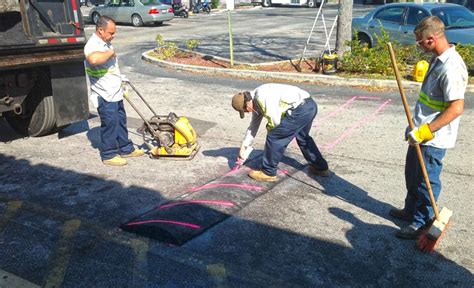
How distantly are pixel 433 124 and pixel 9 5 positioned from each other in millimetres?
4646

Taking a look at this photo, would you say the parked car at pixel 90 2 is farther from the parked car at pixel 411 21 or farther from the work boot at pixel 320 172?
the work boot at pixel 320 172

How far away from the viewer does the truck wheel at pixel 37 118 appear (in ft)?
20.9

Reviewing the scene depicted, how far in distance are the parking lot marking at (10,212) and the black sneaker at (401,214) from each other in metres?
3.62

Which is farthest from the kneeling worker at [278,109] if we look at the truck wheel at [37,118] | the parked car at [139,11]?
the parked car at [139,11]

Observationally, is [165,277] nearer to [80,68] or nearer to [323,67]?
[80,68]

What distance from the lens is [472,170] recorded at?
550 cm

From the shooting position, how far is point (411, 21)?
11.5 m

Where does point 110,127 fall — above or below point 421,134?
below

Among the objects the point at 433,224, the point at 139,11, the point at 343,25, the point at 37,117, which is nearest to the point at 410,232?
the point at 433,224

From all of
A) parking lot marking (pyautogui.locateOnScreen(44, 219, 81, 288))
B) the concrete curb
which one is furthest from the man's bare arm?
the concrete curb

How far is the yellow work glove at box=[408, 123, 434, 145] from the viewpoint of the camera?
357 centimetres

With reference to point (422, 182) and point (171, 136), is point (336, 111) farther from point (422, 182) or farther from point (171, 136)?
point (422, 182)

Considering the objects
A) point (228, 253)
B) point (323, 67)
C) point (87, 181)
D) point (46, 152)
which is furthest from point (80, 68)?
point (323, 67)

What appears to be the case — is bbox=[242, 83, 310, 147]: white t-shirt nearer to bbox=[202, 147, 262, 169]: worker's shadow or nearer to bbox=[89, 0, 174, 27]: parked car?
bbox=[202, 147, 262, 169]: worker's shadow
